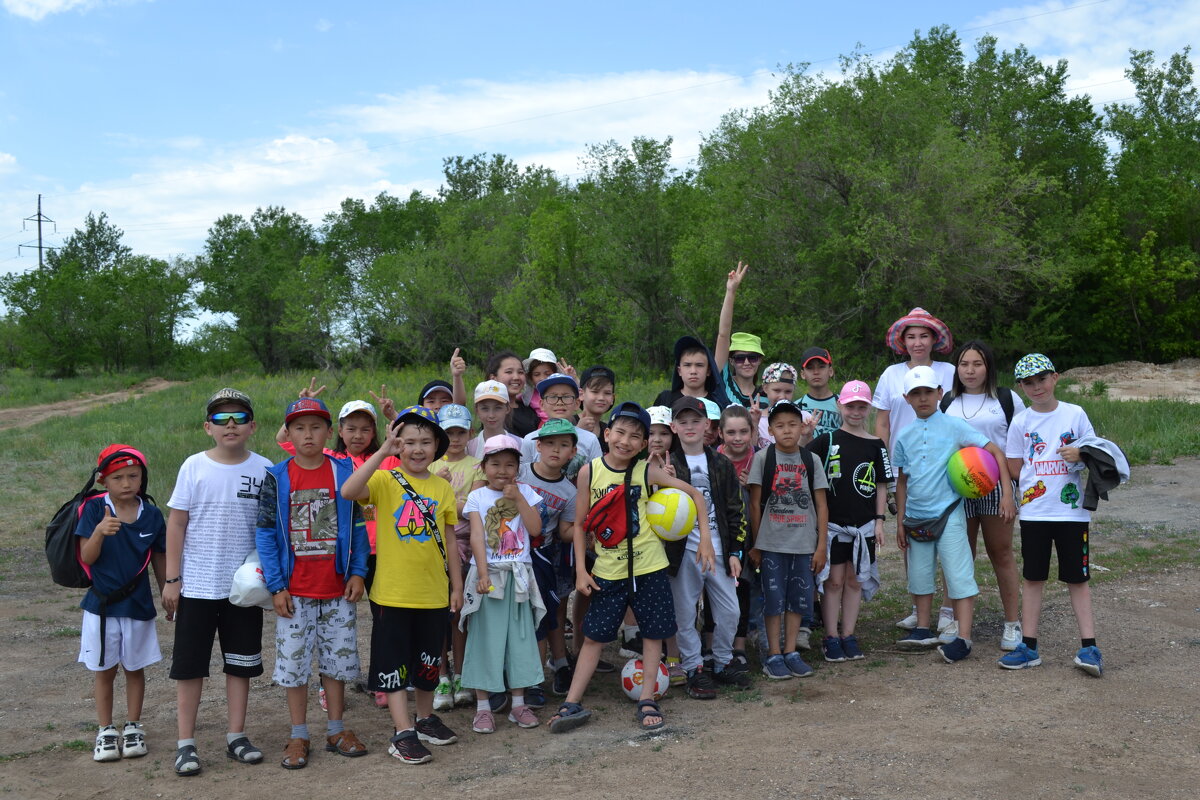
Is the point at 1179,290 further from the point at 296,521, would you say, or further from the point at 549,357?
the point at 296,521

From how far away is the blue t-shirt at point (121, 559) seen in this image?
15.8ft

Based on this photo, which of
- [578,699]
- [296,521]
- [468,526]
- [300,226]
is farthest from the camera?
[300,226]

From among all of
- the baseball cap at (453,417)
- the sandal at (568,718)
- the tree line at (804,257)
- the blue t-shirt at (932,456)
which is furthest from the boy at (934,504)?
the tree line at (804,257)

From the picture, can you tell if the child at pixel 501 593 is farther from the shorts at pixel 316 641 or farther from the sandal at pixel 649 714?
the shorts at pixel 316 641

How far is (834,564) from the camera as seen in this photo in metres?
6.01

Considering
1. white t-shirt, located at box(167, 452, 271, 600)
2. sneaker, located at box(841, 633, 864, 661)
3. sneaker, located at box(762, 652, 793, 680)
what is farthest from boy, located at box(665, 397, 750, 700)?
white t-shirt, located at box(167, 452, 271, 600)

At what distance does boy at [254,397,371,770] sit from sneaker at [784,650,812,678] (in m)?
2.56

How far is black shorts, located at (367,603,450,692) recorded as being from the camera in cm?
474

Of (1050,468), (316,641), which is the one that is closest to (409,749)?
(316,641)

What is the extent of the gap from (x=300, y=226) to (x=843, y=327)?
5352 cm

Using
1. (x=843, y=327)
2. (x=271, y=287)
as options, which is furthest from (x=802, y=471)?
(x=271, y=287)

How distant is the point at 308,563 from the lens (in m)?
4.68

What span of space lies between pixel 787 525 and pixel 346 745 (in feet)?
9.06

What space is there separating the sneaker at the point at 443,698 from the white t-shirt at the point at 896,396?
328 centimetres
